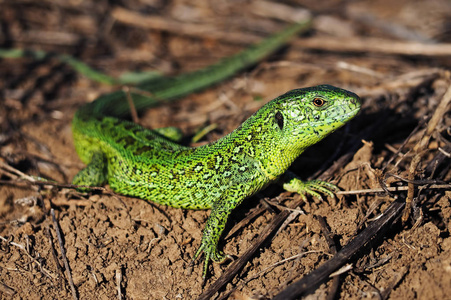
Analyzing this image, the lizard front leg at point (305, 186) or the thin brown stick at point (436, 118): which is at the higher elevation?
the thin brown stick at point (436, 118)

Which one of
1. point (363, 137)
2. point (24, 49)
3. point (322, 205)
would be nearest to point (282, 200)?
point (322, 205)

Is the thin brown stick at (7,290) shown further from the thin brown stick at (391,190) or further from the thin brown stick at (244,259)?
the thin brown stick at (391,190)

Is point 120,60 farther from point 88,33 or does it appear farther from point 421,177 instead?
point 421,177

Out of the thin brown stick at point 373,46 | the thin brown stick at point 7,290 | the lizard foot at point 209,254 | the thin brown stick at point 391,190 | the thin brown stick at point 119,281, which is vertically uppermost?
the thin brown stick at point 373,46

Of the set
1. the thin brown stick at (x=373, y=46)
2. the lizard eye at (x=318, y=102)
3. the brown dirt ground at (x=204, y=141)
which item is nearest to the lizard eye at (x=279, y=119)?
the lizard eye at (x=318, y=102)

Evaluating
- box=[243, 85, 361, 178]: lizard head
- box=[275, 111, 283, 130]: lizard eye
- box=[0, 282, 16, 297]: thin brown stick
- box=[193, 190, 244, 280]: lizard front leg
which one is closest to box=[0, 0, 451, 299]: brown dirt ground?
box=[0, 282, 16, 297]: thin brown stick

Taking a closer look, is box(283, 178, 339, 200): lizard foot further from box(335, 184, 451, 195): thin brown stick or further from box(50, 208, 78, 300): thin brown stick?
box(50, 208, 78, 300): thin brown stick
